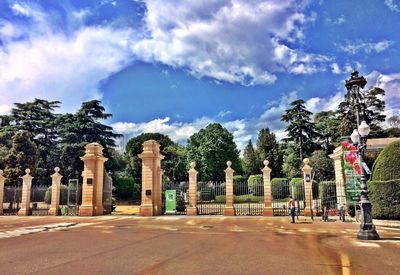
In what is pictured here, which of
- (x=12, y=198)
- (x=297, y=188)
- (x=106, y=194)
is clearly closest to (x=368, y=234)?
(x=297, y=188)

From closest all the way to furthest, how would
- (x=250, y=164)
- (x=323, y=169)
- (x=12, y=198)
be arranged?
(x=12, y=198), (x=323, y=169), (x=250, y=164)

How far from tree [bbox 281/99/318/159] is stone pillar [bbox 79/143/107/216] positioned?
117 feet

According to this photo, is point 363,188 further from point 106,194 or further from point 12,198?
point 12,198

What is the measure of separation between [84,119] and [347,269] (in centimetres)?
4409

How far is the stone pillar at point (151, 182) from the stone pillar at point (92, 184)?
11.0 feet

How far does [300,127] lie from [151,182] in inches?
1404

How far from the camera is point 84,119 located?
4634 cm

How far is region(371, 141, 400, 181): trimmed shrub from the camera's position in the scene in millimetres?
16500

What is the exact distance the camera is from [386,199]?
16.2 m

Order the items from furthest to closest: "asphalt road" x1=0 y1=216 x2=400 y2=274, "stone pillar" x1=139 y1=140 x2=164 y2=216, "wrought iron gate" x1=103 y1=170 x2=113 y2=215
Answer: "wrought iron gate" x1=103 y1=170 x2=113 y2=215
"stone pillar" x1=139 y1=140 x2=164 y2=216
"asphalt road" x1=0 y1=216 x2=400 y2=274

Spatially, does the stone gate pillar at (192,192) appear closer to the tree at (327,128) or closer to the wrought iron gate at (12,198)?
the wrought iron gate at (12,198)

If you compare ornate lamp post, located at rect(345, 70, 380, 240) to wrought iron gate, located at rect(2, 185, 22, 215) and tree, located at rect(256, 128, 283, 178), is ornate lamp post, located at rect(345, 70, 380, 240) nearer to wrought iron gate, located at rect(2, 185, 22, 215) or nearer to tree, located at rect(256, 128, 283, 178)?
wrought iron gate, located at rect(2, 185, 22, 215)

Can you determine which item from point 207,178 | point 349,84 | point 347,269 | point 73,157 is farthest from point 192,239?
point 207,178

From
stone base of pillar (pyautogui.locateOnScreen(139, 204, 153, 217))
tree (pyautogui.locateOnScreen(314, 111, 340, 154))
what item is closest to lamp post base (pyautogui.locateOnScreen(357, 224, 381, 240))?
stone base of pillar (pyautogui.locateOnScreen(139, 204, 153, 217))
